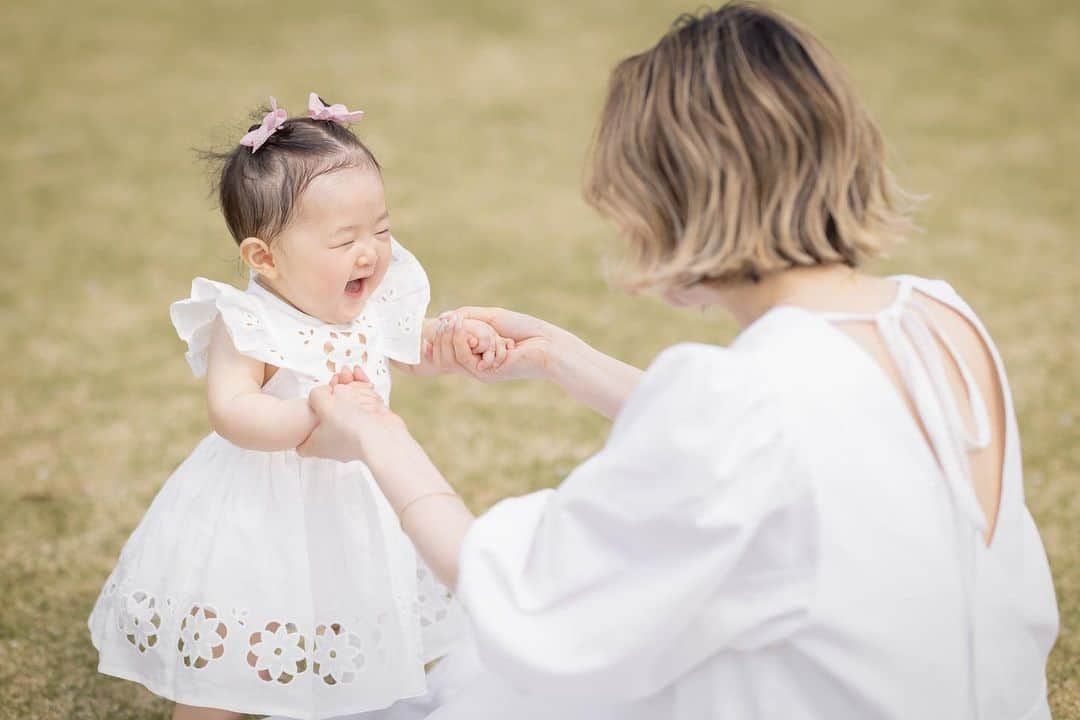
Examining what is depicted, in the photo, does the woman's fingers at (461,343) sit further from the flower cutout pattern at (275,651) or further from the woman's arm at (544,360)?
the flower cutout pattern at (275,651)

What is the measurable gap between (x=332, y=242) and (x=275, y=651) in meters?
0.79

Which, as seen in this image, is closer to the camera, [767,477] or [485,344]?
[767,477]

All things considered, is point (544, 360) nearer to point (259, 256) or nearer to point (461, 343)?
point (461, 343)

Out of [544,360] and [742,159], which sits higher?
[742,159]

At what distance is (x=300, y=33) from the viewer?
30.6ft

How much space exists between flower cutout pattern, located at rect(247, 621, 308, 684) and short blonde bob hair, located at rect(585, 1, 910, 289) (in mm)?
1014

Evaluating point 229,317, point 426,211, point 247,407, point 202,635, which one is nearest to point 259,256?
point 229,317

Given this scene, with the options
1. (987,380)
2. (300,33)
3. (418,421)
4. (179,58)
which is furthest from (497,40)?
(987,380)

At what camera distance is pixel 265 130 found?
7.63 ft

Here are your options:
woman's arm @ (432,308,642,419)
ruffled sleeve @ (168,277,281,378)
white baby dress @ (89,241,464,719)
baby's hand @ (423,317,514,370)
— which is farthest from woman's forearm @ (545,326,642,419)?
ruffled sleeve @ (168,277,281,378)

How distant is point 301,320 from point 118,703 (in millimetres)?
1089

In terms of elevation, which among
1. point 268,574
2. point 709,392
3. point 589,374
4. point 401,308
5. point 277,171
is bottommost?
point 268,574

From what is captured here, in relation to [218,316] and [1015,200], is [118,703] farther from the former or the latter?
[1015,200]

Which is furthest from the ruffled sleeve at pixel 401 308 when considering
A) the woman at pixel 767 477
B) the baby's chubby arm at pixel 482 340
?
the woman at pixel 767 477
